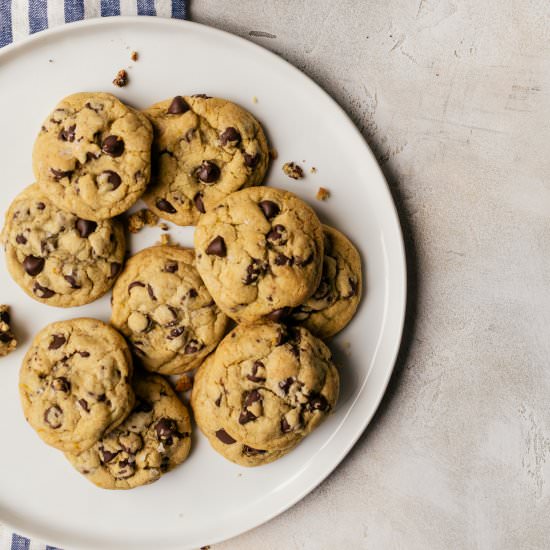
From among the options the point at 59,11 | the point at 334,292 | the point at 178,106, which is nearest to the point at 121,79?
the point at 178,106

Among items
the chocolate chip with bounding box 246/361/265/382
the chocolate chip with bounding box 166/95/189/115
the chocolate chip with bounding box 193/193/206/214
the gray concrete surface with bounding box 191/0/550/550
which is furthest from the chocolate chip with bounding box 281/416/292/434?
the chocolate chip with bounding box 166/95/189/115

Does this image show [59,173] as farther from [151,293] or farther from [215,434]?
[215,434]

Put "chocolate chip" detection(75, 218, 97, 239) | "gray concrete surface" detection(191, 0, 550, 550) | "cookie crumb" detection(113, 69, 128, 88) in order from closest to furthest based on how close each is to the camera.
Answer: "chocolate chip" detection(75, 218, 97, 239) → "cookie crumb" detection(113, 69, 128, 88) → "gray concrete surface" detection(191, 0, 550, 550)

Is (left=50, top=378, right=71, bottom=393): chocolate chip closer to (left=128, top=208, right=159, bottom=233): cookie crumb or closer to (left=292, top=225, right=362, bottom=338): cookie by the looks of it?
(left=128, top=208, right=159, bottom=233): cookie crumb

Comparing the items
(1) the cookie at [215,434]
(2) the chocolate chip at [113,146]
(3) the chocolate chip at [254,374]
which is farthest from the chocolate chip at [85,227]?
(3) the chocolate chip at [254,374]

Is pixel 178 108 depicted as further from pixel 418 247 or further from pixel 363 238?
pixel 418 247

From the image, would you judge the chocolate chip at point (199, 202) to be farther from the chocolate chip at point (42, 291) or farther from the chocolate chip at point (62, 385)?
the chocolate chip at point (62, 385)

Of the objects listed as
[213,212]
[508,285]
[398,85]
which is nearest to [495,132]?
[398,85]

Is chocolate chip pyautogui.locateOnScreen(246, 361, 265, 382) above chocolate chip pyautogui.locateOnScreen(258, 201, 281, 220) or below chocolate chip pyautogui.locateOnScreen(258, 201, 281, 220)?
below
